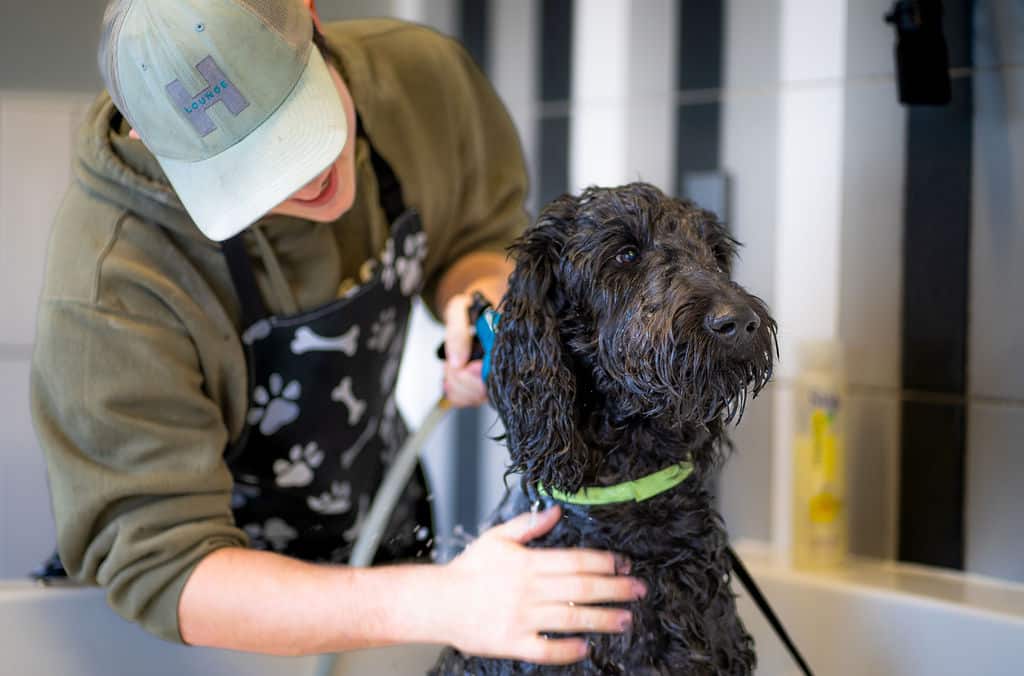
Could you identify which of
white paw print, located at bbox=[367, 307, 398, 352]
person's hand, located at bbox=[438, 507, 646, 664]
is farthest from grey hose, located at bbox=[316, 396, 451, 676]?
person's hand, located at bbox=[438, 507, 646, 664]

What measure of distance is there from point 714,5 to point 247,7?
36.3 inches

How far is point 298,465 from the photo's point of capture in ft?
4.43

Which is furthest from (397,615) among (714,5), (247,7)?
(714,5)

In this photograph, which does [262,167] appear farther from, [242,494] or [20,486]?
[20,486]

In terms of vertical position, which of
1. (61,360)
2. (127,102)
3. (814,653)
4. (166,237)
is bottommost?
(814,653)

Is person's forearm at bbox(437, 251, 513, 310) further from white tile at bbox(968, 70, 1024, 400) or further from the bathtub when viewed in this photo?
white tile at bbox(968, 70, 1024, 400)

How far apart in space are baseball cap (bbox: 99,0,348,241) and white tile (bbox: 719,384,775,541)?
910mm

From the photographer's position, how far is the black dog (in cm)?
88

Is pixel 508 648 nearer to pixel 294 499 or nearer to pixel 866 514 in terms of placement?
pixel 294 499

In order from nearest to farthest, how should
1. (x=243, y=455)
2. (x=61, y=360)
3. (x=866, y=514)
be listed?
(x=61, y=360)
(x=243, y=455)
(x=866, y=514)

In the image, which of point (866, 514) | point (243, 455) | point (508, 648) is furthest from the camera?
point (866, 514)

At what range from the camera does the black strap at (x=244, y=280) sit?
1.18 metres

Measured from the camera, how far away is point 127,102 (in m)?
0.97

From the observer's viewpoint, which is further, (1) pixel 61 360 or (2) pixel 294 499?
(2) pixel 294 499
